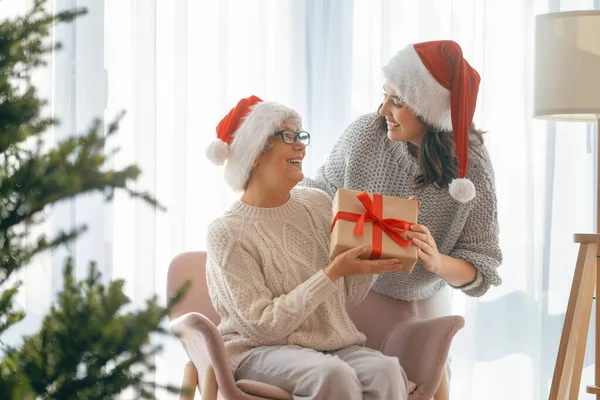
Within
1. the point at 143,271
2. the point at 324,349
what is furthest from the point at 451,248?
the point at 143,271

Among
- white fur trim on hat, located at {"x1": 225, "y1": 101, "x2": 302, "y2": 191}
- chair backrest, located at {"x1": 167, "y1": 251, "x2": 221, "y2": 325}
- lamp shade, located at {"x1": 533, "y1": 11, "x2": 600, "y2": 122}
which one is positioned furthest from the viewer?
lamp shade, located at {"x1": 533, "y1": 11, "x2": 600, "y2": 122}

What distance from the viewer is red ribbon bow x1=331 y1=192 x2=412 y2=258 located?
1.98m

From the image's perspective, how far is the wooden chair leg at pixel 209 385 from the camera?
6.37 feet

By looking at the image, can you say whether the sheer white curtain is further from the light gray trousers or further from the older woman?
the light gray trousers

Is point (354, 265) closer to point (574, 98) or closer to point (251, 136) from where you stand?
point (251, 136)

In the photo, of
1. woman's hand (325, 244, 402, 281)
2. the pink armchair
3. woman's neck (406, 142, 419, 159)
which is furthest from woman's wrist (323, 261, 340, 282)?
woman's neck (406, 142, 419, 159)

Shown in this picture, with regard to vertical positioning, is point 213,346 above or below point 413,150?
below

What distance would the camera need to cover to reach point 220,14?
2.86 m

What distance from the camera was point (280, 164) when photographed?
2.13m

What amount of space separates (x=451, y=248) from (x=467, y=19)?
1.21 m

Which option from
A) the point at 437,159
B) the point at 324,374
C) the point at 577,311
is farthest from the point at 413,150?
the point at 324,374

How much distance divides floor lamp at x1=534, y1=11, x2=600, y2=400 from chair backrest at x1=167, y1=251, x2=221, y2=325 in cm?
103

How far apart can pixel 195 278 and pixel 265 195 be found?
33 cm

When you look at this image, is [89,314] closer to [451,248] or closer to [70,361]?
[70,361]
